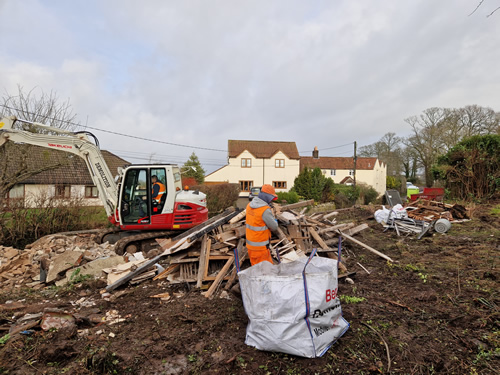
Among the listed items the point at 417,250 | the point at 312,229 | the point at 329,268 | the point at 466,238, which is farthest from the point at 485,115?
the point at 329,268

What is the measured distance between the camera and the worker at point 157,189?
29.9 ft

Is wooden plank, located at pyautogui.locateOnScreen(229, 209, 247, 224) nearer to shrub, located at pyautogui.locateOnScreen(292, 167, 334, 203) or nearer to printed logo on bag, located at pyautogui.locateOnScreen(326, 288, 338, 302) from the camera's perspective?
printed logo on bag, located at pyautogui.locateOnScreen(326, 288, 338, 302)

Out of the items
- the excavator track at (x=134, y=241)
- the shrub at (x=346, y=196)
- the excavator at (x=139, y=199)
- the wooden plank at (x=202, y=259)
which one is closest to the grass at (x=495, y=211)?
the shrub at (x=346, y=196)

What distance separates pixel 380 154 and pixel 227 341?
56979 mm

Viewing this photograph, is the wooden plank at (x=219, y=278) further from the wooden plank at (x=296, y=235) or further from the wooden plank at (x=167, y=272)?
the wooden plank at (x=296, y=235)

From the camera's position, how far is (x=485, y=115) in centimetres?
3412

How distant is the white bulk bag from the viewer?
3.36 meters

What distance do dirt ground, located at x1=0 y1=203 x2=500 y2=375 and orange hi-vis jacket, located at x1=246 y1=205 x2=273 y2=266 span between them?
86 cm

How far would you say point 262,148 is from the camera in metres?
39.8

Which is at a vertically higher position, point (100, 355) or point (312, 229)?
point (312, 229)

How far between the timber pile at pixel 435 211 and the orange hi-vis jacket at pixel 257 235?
35.2ft

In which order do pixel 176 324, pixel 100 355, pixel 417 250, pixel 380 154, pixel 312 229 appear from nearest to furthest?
pixel 100 355, pixel 176 324, pixel 312 229, pixel 417 250, pixel 380 154

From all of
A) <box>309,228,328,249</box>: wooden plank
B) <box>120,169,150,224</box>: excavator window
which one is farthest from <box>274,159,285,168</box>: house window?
<box>309,228,328,249</box>: wooden plank

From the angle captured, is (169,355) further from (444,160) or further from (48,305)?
(444,160)
